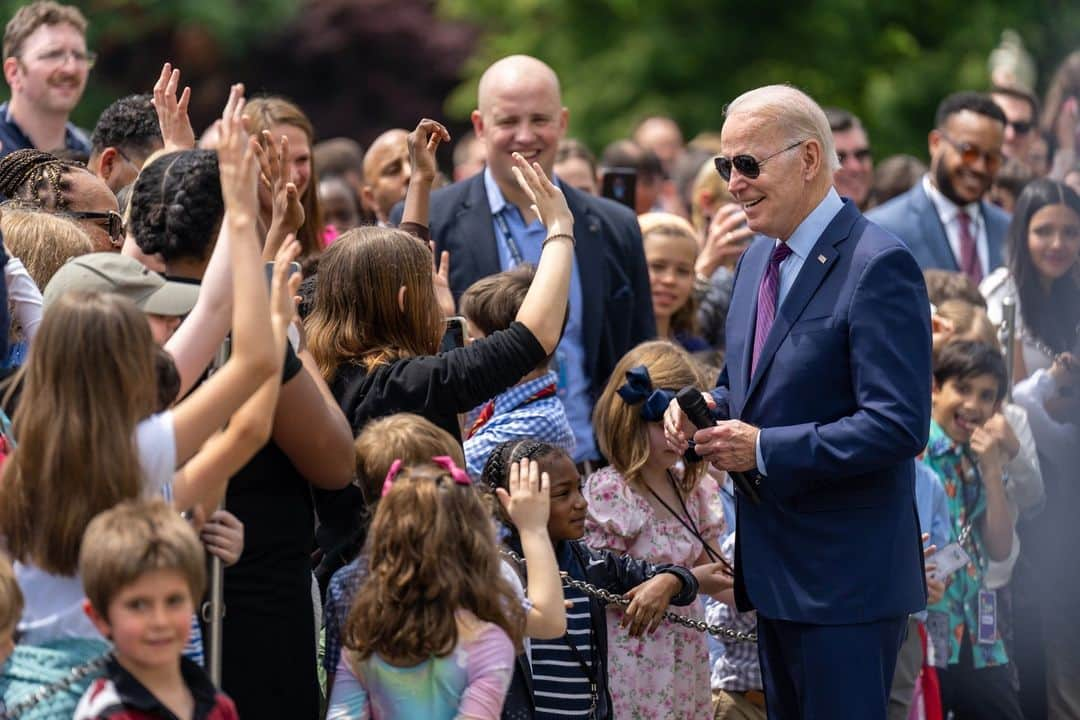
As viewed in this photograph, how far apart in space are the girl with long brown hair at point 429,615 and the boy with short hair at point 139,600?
0.63m

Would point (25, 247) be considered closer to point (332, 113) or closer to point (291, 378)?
point (291, 378)

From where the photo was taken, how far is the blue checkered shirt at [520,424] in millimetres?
5582

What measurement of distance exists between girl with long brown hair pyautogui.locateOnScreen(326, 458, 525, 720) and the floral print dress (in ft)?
4.41

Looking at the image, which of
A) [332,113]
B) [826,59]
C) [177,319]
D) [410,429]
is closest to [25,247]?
[177,319]

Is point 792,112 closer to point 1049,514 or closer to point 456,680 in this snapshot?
point 456,680

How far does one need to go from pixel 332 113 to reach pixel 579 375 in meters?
14.4

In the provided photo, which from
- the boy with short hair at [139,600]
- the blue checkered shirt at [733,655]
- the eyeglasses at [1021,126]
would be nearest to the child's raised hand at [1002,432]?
the blue checkered shirt at [733,655]

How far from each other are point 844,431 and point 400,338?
1285mm

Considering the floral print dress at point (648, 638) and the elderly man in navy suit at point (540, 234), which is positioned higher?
the elderly man in navy suit at point (540, 234)

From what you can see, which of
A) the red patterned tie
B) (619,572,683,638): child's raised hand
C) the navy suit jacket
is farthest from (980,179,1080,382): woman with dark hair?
(619,572,683,638): child's raised hand

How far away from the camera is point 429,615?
164 inches

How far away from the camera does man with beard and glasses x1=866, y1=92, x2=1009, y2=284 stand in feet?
29.8

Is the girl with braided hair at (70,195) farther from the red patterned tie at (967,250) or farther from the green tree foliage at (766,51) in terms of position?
the green tree foliage at (766,51)

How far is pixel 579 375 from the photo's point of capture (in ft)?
22.7
